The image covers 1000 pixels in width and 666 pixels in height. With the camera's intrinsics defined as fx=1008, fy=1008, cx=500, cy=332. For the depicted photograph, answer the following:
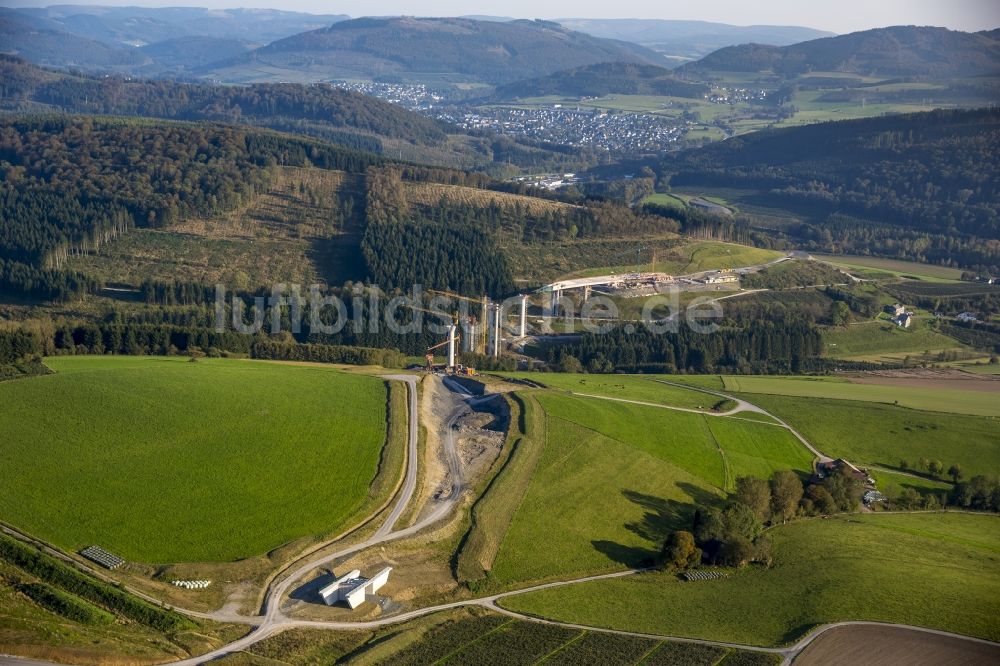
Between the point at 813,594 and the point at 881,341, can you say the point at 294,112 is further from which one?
the point at 813,594

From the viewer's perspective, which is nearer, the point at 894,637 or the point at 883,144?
the point at 894,637

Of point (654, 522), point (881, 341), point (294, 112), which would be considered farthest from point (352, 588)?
point (294, 112)

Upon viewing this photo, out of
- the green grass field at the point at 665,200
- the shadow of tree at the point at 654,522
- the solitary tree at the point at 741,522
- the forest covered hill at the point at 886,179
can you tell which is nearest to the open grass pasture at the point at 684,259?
the forest covered hill at the point at 886,179

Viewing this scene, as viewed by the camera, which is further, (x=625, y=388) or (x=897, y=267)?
(x=897, y=267)

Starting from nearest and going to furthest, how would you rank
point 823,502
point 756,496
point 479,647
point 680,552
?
point 479,647 → point 680,552 → point 756,496 → point 823,502

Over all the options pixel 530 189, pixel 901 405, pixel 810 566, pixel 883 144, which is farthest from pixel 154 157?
pixel 883 144

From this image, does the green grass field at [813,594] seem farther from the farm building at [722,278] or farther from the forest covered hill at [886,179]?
the forest covered hill at [886,179]

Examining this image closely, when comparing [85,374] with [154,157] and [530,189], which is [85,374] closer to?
[154,157]
